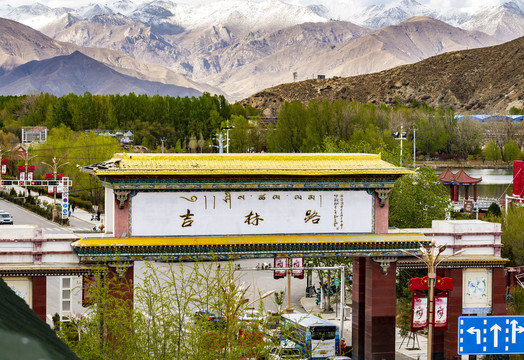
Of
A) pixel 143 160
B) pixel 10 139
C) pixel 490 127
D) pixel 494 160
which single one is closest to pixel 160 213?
pixel 143 160

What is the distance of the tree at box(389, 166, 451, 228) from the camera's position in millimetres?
38188

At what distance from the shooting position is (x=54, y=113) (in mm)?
111438

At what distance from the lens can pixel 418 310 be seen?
21781 mm

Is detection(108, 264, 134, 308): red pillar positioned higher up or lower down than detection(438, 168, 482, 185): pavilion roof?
lower down

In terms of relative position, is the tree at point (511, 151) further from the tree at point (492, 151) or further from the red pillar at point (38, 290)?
the red pillar at point (38, 290)

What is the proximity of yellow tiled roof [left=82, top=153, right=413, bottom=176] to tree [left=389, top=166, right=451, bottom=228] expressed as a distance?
15500 millimetres

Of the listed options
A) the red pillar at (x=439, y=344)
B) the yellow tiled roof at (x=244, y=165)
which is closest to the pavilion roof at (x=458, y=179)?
the red pillar at (x=439, y=344)

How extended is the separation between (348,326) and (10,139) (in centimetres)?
8436

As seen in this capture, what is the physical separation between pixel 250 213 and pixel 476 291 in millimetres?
7232

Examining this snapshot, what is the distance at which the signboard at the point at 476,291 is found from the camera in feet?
78.3

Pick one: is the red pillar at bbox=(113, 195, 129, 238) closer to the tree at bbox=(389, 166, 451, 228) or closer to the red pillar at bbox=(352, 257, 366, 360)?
the red pillar at bbox=(352, 257, 366, 360)

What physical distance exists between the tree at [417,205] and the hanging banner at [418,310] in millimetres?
15643

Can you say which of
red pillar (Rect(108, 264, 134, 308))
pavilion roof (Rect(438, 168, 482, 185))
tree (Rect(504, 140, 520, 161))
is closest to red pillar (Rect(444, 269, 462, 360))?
red pillar (Rect(108, 264, 134, 308))

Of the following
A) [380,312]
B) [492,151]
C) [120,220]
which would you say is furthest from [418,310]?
[492,151]
